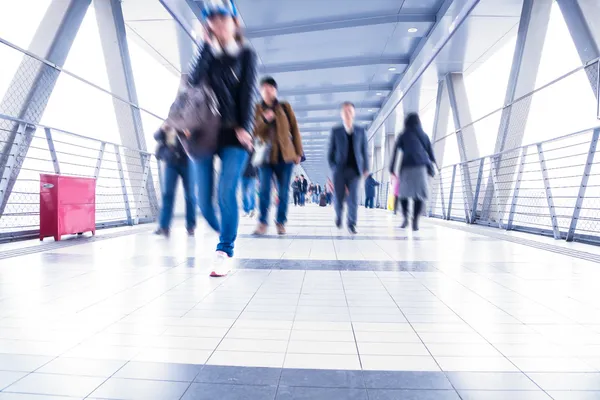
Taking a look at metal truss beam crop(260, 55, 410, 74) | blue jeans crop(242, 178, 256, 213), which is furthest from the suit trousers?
metal truss beam crop(260, 55, 410, 74)

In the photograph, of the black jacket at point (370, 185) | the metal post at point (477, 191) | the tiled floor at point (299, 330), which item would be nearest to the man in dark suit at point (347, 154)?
the tiled floor at point (299, 330)

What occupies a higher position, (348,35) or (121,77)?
(348,35)

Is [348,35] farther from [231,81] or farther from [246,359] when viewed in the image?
[246,359]

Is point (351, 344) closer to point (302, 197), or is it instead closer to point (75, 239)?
point (75, 239)

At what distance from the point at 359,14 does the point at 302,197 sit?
46.1 ft

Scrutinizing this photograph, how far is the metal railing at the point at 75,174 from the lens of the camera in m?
4.35

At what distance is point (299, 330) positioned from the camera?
175cm

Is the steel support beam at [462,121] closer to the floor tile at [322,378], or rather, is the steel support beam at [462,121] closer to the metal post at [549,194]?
the metal post at [549,194]

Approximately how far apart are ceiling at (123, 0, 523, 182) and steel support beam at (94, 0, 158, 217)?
68 centimetres

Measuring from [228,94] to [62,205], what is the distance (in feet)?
9.48

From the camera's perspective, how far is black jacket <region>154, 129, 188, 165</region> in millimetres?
4289

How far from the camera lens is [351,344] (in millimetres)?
1587

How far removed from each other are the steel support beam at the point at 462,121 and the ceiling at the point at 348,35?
433 millimetres

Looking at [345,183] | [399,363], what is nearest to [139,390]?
[399,363]
